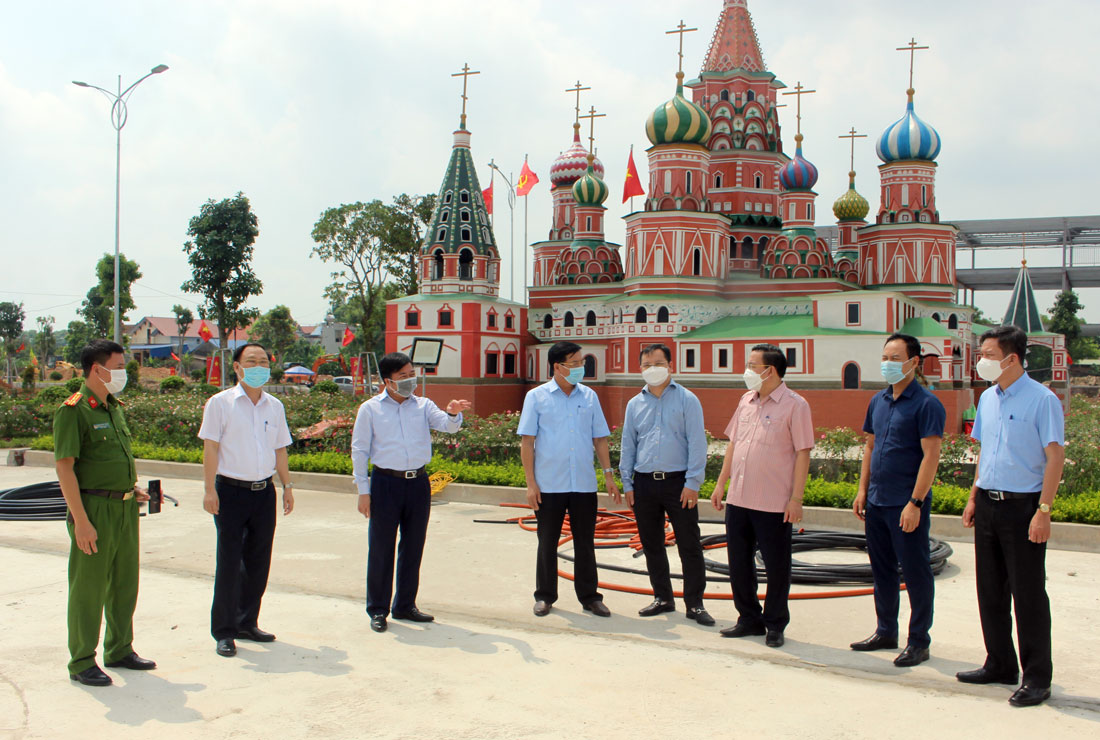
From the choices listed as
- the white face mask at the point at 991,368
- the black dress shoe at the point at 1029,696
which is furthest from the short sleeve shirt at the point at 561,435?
the black dress shoe at the point at 1029,696

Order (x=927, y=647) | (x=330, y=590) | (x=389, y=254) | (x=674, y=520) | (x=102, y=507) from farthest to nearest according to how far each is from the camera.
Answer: (x=389, y=254) → (x=330, y=590) → (x=674, y=520) → (x=927, y=647) → (x=102, y=507)

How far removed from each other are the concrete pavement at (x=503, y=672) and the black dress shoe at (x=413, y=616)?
0.08 metres

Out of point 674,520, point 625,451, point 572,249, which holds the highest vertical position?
point 572,249

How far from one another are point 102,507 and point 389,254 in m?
41.7

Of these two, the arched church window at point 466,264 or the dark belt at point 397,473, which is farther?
the arched church window at point 466,264

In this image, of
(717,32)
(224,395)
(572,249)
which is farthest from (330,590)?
(717,32)

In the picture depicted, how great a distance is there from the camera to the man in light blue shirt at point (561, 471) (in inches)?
272

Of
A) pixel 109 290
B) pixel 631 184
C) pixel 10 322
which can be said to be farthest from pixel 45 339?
pixel 631 184

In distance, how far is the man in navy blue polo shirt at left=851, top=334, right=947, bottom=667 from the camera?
5.65 meters

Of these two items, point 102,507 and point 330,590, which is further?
point 330,590

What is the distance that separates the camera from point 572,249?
37.3 metres

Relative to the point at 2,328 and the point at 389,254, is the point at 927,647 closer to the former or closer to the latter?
the point at 389,254

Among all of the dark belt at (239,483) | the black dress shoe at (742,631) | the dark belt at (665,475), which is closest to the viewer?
the dark belt at (239,483)

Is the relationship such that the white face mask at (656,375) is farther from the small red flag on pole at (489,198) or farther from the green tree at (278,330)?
the green tree at (278,330)
